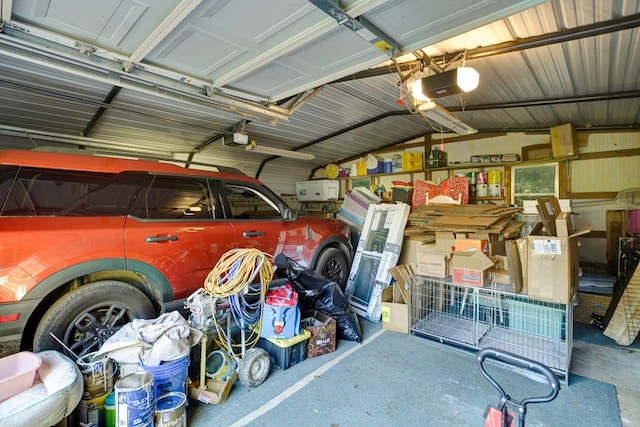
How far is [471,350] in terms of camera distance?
3.11 meters

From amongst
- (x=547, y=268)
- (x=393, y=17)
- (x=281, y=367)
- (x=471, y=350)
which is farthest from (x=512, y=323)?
(x=393, y=17)

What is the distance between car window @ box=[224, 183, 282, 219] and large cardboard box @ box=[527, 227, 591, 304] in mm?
2589

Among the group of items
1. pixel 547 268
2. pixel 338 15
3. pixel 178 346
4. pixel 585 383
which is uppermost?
pixel 338 15

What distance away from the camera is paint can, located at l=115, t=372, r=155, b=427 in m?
1.81

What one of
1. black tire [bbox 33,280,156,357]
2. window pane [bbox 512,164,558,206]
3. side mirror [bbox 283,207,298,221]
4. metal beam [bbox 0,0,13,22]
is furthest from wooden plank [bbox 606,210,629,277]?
metal beam [bbox 0,0,13,22]

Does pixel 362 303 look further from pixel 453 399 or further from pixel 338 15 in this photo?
pixel 338 15

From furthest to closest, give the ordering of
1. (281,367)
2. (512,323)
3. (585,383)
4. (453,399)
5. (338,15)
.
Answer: (512,323) < (281,367) < (585,383) < (453,399) < (338,15)

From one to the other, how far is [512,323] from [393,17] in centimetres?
317

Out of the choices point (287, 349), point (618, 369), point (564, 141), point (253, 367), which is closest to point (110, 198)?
point (253, 367)

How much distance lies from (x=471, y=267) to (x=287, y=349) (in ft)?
6.26

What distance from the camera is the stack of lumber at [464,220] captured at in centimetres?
388

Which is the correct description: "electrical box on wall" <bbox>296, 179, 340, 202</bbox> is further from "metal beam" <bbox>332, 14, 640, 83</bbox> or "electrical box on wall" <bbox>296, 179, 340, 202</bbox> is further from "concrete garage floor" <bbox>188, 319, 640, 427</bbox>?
"concrete garage floor" <bbox>188, 319, 640, 427</bbox>

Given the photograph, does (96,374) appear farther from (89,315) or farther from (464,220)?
(464,220)

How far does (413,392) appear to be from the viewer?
2471 mm
